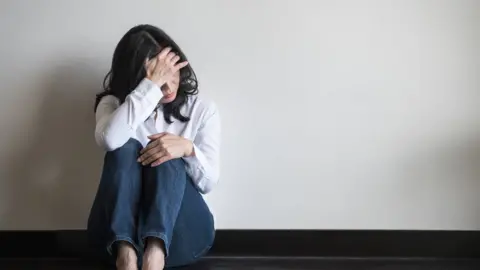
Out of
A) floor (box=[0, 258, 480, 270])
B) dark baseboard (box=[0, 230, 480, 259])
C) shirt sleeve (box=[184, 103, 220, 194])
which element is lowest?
floor (box=[0, 258, 480, 270])

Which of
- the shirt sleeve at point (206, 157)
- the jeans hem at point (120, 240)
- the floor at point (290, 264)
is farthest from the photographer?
the floor at point (290, 264)

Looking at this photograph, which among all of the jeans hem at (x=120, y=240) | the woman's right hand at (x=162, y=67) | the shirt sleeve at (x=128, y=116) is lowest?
the jeans hem at (x=120, y=240)

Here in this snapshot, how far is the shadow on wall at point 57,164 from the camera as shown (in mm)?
1968

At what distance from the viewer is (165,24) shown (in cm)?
193

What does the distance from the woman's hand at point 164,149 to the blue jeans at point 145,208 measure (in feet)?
0.05

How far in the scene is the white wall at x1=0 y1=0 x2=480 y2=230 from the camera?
1905mm

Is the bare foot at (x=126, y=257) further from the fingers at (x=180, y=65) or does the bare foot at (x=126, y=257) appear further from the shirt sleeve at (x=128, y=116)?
the fingers at (x=180, y=65)

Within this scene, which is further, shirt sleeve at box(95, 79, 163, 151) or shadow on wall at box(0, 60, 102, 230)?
shadow on wall at box(0, 60, 102, 230)

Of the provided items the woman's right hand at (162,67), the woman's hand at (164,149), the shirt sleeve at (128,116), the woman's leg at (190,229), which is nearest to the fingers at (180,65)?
the woman's right hand at (162,67)

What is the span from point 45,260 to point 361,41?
138 centimetres

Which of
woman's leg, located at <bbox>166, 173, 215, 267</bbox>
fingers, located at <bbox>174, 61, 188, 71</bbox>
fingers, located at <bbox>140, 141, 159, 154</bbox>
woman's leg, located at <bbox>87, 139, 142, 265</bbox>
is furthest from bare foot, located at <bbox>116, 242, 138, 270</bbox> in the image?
fingers, located at <bbox>174, 61, 188, 71</bbox>

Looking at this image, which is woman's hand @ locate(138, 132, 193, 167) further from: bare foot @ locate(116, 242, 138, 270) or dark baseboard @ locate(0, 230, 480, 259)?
dark baseboard @ locate(0, 230, 480, 259)

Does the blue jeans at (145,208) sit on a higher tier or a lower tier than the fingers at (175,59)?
lower

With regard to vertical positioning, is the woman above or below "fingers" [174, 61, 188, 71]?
below
